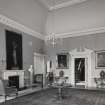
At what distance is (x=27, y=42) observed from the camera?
7805mm

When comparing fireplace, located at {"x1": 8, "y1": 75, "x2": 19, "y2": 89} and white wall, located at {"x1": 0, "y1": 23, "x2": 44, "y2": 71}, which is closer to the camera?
white wall, located at {"x1": 0, "y1": 23, "x2": 44, "y2": 71}

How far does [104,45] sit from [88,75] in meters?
2.29

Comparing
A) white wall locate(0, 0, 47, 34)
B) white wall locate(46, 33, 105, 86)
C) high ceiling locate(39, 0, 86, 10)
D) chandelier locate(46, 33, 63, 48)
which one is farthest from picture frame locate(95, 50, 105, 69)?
white wall locate(0, 0, 47, 34)

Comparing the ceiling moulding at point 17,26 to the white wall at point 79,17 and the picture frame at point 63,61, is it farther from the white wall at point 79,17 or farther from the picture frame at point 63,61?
the picture frame at point 63,61

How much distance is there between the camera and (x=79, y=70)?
27.9 ft

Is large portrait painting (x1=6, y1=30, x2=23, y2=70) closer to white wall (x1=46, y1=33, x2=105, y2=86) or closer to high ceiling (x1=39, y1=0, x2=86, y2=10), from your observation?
high ceiling (x1=39, y1=0, x2=86, y2=10)

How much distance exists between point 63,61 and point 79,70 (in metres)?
1.35

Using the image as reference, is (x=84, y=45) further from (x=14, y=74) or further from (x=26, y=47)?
(x=14, y=74)

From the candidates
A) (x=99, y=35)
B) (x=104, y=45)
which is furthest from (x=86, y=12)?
(x=104, y=45)

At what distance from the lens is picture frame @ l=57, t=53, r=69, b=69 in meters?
8.90

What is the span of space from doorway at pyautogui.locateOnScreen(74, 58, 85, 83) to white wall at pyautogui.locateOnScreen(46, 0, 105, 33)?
2326 millimetres

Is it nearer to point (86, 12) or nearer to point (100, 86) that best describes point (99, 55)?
point (100, 86)

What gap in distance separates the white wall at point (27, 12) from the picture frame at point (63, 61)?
2399 mm

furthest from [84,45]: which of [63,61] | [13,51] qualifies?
[13,51]
